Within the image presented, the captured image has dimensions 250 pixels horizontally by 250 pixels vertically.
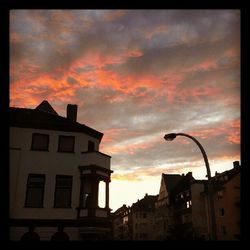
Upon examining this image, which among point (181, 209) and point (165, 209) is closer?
point (181, 209)

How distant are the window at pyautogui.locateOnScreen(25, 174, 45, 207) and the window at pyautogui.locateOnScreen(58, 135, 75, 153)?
294 centimetres

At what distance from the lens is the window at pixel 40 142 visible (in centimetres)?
2547

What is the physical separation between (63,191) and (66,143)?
4163 millimetres

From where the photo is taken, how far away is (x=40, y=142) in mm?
25750

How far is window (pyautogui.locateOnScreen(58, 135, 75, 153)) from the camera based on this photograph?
85.5 feet

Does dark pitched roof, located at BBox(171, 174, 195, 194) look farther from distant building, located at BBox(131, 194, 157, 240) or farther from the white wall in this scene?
the white wall

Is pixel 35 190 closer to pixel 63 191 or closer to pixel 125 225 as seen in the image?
pixel 63 191

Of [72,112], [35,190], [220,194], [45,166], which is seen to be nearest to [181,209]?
[220,194]

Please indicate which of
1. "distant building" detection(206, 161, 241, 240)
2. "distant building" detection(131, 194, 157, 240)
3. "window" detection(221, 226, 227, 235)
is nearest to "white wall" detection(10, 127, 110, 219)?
"distant building" detection(206, 161, 241, 240)

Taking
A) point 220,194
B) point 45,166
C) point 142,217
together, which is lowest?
point 142,217

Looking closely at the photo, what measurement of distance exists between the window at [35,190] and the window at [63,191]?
3.88 ft

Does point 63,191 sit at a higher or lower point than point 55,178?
lower
